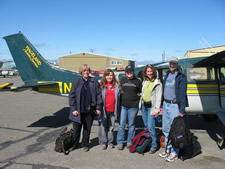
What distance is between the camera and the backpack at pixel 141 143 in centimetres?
399

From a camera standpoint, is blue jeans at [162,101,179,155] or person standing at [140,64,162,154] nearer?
blue jeans at [162,101,179,155]

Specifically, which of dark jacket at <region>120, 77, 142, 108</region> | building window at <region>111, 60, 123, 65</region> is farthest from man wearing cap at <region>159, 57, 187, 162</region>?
building window at <region>111, 60, 123, 65</region>

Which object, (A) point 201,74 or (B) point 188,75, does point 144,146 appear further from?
(A) point 201,74

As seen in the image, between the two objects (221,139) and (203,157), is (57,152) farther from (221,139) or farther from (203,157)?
(221,139)

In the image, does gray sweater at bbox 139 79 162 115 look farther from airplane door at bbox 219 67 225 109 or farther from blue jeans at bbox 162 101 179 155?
airplane door at bbox 219 67 225 109

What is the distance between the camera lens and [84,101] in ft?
13.1

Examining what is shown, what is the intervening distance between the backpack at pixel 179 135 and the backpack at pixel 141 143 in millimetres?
643

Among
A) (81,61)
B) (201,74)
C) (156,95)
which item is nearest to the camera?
(156,95)

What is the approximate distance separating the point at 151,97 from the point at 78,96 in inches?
57.7

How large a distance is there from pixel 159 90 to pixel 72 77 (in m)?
3.59

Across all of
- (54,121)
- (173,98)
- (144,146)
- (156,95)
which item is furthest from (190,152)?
(54,121)

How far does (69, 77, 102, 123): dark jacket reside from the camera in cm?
391

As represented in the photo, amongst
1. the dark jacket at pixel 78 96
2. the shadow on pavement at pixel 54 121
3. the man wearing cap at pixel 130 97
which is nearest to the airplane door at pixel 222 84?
the man wearing cap at pixel 130 97

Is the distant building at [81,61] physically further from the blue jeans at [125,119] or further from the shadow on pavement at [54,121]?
the blue jeans at [125,119]
